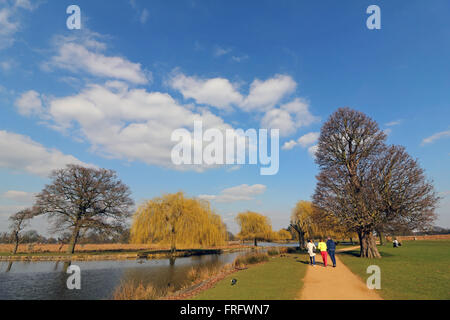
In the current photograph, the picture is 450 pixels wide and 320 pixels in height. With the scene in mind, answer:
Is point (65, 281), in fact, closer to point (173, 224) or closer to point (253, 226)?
point (173, 224)

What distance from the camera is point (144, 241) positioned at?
26875 millimetres

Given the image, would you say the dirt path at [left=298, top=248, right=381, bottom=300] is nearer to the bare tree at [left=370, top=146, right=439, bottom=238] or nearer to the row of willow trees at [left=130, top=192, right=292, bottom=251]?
the bare tree at [left=370, top=146, right=439, bottom=238]

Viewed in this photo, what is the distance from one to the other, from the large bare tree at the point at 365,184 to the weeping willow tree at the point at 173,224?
15113 mm

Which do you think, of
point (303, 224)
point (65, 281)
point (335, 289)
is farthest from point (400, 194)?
point (65, 281)

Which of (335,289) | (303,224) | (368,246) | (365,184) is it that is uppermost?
(365,184)

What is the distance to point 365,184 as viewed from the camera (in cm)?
2117

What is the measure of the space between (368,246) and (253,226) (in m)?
33.8

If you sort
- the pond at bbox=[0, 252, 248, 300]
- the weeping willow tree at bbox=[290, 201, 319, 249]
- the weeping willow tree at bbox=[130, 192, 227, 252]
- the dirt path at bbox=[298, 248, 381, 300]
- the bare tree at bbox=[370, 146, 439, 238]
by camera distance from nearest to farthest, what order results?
the dirt path at bbox=[298, 248, 381, 300] → the pond at bbox=[0, 252, 248, 300] → the bare tree at bbox=[370, 146, 439, 238] → the weeping willow tree at bbox=[130, 192, 227, 252] → the weeping willow tree at bbox=[290, 201, 319, 249]

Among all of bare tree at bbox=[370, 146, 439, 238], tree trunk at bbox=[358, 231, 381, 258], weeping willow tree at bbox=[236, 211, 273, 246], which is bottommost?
weeping willow tree at bbox=[236, 211, 273, 246]

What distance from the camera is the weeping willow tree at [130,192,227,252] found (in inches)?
1067

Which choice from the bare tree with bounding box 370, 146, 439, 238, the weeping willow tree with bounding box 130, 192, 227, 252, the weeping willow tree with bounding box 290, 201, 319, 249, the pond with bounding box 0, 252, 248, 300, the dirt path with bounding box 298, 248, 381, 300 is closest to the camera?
the dirt path with bounding box 298, 248, 381, 300

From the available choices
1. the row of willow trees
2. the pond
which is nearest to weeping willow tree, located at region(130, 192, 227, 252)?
the row of willow trees
